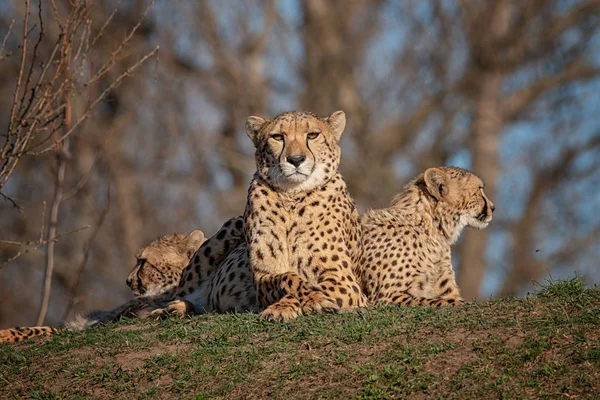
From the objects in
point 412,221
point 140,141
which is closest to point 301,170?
point 412,221

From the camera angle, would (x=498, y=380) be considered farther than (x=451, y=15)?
No

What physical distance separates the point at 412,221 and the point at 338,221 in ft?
2.94

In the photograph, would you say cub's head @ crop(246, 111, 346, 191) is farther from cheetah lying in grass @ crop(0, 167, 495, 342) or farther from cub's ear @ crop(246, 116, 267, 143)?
cheetah lying in grass @ crop(0, 167, 495, 342)

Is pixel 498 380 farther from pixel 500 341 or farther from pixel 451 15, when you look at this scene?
pixel 451 15

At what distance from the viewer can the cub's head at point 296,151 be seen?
666 centimetres

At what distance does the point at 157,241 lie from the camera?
28.5 feet

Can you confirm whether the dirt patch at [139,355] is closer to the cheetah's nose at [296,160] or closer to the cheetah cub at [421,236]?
the cheetah's nose at [296,160]

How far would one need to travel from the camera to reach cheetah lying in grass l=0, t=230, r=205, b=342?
7.75 m

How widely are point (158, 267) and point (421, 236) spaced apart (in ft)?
7.60

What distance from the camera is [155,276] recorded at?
8352 millimetres

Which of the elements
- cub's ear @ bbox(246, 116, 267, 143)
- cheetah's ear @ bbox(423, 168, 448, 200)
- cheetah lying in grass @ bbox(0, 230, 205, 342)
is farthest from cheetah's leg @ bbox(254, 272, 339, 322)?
cheetah's ear @ bbox(423, 168, 448, 200)

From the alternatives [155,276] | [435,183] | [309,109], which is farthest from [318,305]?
[309,109]

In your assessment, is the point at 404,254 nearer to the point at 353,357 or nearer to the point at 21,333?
the point at 353,357

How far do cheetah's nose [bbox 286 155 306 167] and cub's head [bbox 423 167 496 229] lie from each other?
1441 millimetres
